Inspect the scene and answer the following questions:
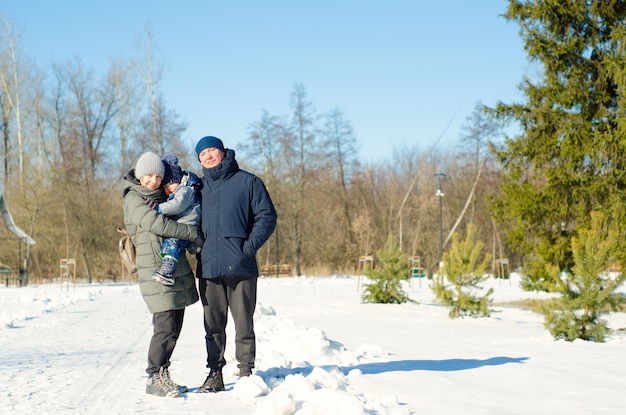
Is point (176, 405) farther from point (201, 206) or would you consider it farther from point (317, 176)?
point (317, 176)

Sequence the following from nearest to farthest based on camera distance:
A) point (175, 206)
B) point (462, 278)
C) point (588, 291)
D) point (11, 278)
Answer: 1. point (175, 206)
2. point (588, 291)
3. point (462, 278)
4. point (11, 278)

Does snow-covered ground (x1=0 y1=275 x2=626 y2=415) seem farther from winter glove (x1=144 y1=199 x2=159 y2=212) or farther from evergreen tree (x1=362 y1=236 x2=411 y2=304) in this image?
evergreen tree (x1=362 y1=236 x2=411 y2=304)

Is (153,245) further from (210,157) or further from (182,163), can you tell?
(182,163)

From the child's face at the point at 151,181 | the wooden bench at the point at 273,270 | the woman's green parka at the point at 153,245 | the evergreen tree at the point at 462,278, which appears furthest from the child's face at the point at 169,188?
the wooden bench at the point at 273,270

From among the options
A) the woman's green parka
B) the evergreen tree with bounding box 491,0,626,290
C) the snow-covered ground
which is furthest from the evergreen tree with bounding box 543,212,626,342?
the woman's green parka

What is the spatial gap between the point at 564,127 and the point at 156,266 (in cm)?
1275

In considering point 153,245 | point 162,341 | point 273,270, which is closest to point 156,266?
point 153,245

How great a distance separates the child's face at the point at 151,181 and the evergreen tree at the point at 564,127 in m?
11.5

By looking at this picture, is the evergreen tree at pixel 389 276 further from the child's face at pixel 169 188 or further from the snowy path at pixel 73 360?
the child's face at pixel 169 188

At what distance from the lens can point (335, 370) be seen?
236 inches

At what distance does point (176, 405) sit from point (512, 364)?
3923mm

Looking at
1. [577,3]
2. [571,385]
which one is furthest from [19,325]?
[577,3]

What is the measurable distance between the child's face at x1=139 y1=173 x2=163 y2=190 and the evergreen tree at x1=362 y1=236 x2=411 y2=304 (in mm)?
10831

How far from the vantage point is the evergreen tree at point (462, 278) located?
41.7 ft
